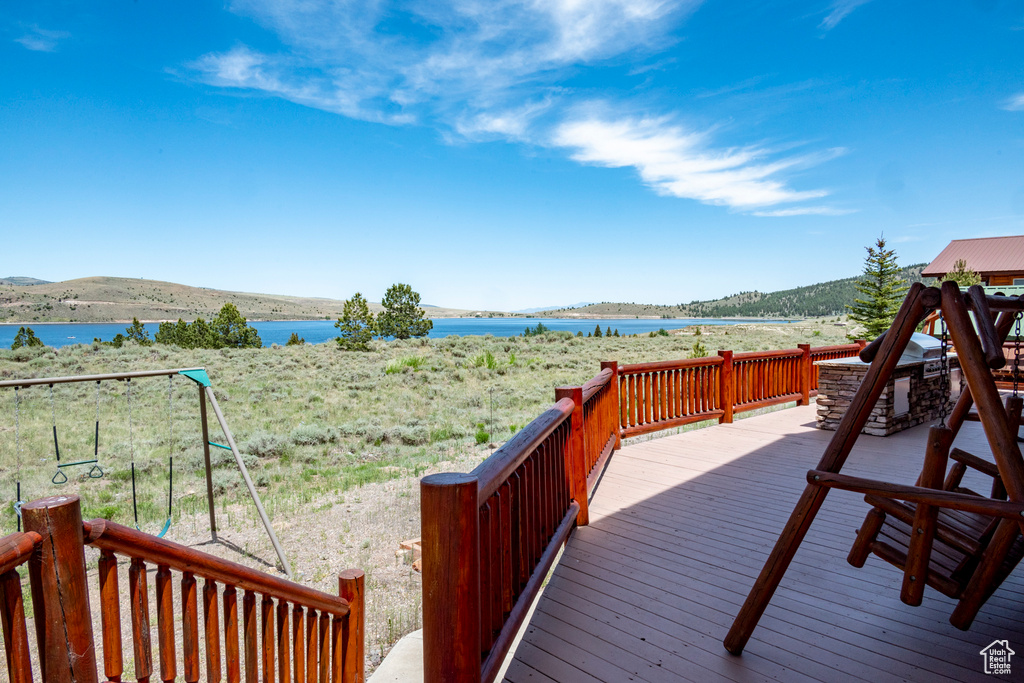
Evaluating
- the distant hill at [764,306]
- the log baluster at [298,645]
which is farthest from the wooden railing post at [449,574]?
the distant hill at [764,306]

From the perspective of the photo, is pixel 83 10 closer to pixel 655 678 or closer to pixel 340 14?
pixel 340 14

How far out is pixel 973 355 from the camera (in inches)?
72.1

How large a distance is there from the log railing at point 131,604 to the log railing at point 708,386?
4.27 metres

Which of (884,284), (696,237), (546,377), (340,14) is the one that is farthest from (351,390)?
(696,237)

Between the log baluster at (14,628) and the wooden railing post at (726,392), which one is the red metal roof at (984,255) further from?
the log baluster at (14,628)

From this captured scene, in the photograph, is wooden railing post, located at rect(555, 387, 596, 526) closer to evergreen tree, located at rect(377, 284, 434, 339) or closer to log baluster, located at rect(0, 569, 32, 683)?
log baluster, located at rect(0, 569, 32, 683)

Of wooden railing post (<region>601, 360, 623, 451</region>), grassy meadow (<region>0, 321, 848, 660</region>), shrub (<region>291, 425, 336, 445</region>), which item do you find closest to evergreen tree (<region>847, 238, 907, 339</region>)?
grassy meadow (<region>0, 321, 848, 660</region>)

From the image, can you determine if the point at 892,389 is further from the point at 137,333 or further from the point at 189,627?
the point at 137,333

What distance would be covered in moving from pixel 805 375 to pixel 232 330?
29.5 meters

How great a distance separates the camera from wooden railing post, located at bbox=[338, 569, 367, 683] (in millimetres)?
2645

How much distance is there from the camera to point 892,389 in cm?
650

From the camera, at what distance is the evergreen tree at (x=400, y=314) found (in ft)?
115

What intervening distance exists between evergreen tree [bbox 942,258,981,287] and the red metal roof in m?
0.50

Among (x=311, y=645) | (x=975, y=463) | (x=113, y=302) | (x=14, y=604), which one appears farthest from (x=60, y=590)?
(x=113, y=302)
